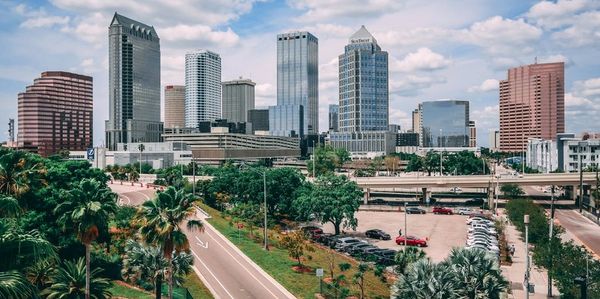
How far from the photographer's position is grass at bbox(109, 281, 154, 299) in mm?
38250

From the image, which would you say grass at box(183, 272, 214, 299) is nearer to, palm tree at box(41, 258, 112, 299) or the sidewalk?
palm tree at box(41, 258, 112, 299)

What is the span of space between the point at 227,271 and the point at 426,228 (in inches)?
2018

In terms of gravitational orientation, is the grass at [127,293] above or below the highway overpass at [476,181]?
below

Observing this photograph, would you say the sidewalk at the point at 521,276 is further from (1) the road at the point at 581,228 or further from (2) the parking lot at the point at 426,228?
(1) the road at the point at 581,228

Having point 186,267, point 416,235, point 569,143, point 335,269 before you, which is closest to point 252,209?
point 335,269

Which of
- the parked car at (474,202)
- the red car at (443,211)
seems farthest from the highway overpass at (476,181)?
the red car at (443,211)

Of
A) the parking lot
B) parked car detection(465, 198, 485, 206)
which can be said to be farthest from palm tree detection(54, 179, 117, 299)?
parked car detection(465, 198, 485, 206)

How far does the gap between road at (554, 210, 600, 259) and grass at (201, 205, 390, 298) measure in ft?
Answer: 127

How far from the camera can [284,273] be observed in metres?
50.7

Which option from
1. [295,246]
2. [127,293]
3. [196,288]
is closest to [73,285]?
[127,293]

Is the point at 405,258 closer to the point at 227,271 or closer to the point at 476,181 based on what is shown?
the point at 227,271

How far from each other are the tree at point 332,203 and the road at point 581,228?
35.6 m

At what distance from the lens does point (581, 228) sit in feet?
306

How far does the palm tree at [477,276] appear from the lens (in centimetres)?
3425
